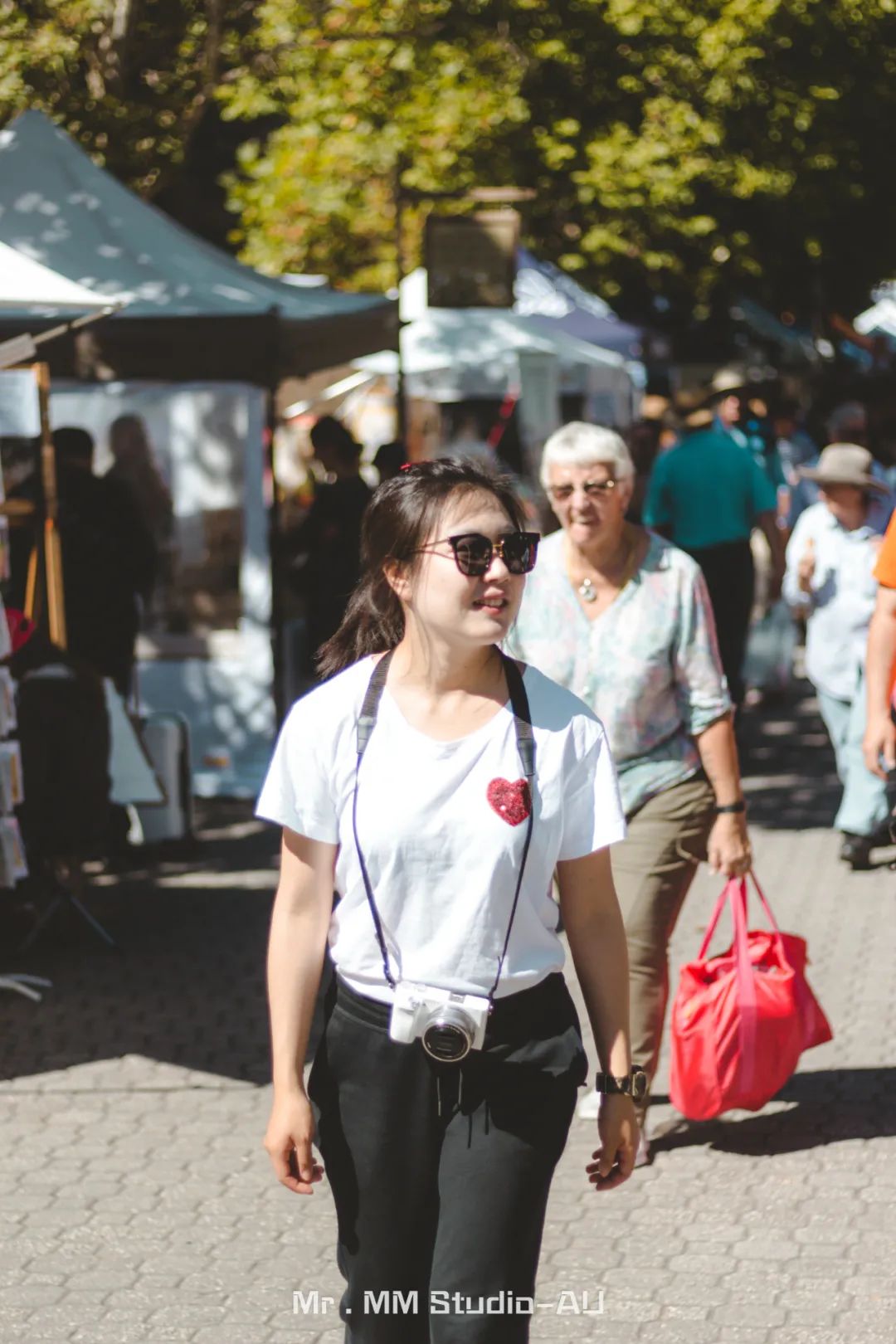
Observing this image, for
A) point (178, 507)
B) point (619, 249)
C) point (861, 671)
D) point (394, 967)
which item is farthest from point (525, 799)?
point (619, 249)

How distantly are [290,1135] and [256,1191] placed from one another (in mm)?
2269

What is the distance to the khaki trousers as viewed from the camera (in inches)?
208

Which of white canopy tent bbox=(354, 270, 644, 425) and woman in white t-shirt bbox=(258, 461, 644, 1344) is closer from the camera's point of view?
woman in white t-shirt bbox=(258, 461, 644, 1344)

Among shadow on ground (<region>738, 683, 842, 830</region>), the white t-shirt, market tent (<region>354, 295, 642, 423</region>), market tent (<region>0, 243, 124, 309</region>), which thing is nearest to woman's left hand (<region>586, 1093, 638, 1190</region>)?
the white t-shirt

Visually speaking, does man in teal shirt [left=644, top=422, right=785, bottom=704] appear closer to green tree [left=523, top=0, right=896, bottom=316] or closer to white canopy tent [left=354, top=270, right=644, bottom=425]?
white canopy tent [left=354, top=270, right=644, bottom=425]

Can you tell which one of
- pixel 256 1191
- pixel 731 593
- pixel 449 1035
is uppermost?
pixel 449 1035

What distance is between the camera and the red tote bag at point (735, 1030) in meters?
5.34

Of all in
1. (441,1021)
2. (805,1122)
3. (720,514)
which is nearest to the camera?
(441,1021)

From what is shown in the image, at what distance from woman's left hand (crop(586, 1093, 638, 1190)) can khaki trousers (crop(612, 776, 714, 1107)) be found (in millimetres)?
2056

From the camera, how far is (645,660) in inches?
201

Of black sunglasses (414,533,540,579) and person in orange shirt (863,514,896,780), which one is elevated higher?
black sunglasses (414,533,540,579)

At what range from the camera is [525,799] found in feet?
10.1

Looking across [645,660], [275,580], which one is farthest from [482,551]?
[275,580]

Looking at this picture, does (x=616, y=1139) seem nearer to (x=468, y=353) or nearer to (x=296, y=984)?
(x=296, y=984)
